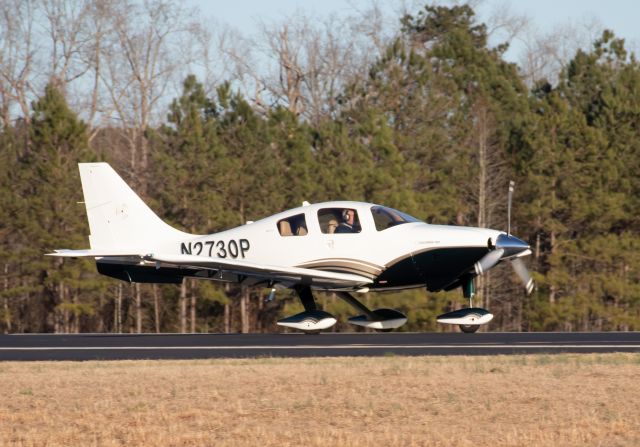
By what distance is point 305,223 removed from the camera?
21984 millimetres

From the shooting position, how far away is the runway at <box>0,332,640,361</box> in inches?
683

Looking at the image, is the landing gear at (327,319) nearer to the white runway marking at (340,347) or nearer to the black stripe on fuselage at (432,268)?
the black stripe on fuselage at (432,268)

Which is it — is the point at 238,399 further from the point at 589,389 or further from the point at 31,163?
the point at 31,163

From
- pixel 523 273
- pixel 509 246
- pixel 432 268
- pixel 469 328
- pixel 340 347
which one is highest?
pixel 509 246

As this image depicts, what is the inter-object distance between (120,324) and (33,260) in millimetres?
4593

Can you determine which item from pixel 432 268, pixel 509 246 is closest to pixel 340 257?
pixel 432 268

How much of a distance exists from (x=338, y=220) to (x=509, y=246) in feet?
10.9

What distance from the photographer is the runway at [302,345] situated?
1734 cm

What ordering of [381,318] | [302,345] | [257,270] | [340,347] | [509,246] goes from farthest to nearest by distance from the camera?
[381,318], [257,270], [509,246], [302,345], [340,347]

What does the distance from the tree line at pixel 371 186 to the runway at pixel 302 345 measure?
16.8 m

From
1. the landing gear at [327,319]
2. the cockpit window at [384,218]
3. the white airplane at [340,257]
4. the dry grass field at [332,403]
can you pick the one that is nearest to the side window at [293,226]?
the white airplane at [340,257]

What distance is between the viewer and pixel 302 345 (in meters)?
19.2

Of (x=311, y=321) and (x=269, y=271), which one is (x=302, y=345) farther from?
(x=269, y=271)

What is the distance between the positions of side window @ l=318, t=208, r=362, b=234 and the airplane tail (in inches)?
133
